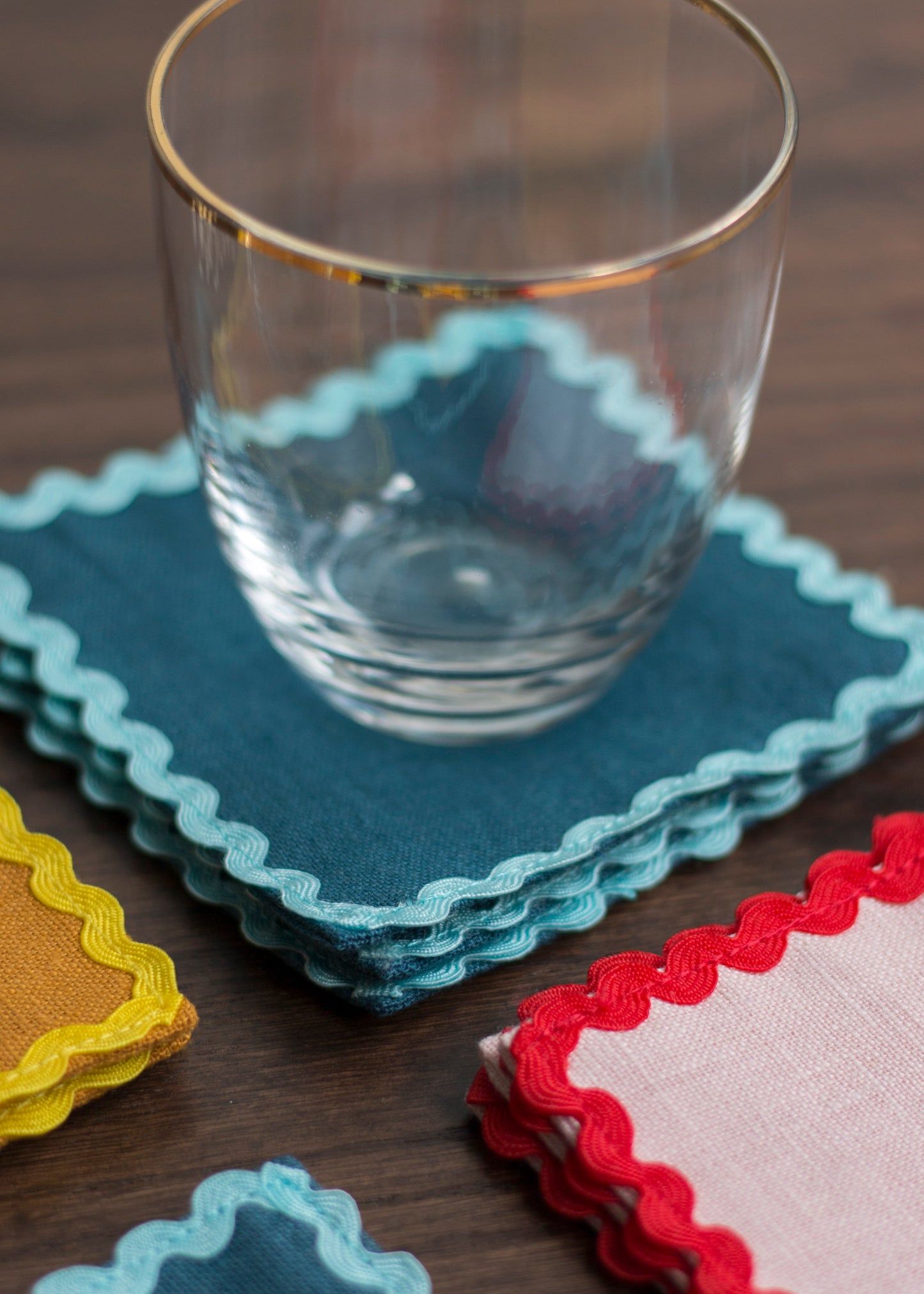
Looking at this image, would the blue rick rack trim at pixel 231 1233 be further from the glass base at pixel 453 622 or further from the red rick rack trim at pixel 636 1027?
the glass base at pixel 453 622

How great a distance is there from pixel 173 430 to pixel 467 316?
150 millimetres

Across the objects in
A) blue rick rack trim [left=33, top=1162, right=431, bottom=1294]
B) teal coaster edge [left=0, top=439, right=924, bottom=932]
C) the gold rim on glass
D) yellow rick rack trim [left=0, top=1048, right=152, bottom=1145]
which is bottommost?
blue rick rack trim [left=33, top=1162, right=431, bottom=1294]

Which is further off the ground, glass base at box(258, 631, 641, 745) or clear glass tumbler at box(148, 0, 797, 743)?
clear glass tumbler at box(148, 0, 797, 743)

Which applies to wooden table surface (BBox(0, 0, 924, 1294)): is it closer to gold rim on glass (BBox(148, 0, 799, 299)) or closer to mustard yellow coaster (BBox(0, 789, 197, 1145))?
mustard yellow coaster (BBox(0, 789, 197, 1145))

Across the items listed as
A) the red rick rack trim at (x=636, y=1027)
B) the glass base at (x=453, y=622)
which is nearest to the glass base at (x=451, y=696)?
the glass base at (x=453, y=622)

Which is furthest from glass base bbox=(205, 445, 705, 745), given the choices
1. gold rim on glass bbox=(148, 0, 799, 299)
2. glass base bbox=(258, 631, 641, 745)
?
gold rim on glass bbox=(148, 0, 799, 299)

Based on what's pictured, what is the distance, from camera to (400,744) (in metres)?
0.57

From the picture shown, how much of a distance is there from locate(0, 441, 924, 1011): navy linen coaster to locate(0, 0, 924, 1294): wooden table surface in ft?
0.04

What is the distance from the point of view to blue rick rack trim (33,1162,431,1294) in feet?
1.33

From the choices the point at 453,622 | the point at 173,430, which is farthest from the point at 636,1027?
the point at 173,430

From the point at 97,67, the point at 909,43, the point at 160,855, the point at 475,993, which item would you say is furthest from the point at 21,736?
the point at 909,43

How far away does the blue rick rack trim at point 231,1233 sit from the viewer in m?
0.41

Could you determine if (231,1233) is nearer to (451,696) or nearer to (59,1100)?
(59,1100)

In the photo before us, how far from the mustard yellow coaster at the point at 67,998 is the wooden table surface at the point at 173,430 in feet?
0.05
